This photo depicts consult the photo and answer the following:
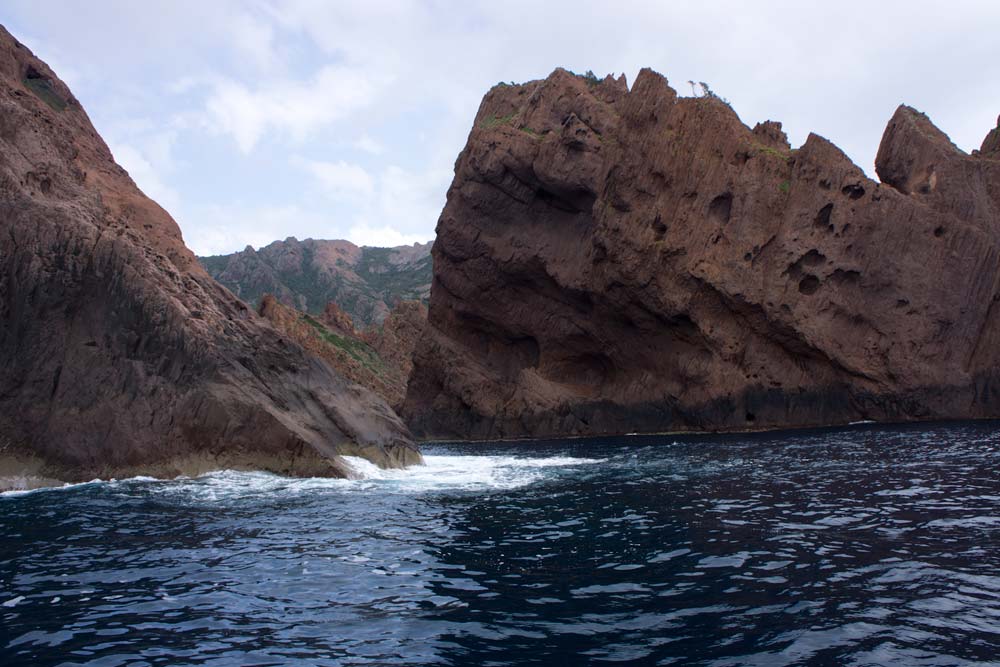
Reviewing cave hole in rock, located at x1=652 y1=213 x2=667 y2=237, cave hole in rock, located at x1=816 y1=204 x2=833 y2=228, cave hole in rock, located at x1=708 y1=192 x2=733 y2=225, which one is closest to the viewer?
cave hole in rock, located at x1=816 y1=204 x2=833 y2=228

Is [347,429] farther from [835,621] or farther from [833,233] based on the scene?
[833,233]

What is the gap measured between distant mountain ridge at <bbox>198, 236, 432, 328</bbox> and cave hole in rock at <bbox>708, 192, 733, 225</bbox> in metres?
88.5

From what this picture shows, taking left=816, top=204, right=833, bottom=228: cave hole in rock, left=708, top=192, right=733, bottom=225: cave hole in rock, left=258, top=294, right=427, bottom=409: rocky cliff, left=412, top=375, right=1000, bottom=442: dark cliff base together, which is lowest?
left=412, top=375, right=1000, bottom=442: dark cliff base

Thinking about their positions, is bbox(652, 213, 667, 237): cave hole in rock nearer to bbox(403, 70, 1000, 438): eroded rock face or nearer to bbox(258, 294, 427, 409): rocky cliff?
bbox(403, 70, 1000, 438): eroded rock face

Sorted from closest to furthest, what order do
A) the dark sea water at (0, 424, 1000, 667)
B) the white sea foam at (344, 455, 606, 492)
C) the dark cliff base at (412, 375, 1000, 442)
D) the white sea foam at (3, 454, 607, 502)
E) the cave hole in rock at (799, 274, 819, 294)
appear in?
the dark sea water at (0, 424, 1000, 667)
the white sea foam at (3, 454, 607, 502)
the white sea foam at (344, 455, 606, 492)
the dark cliff base at (412, 375, 1000, 442)
the cave hole in rock at (799, 274, 819, 294)

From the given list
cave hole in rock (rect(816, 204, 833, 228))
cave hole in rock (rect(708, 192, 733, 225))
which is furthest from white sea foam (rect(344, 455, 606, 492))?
cave hole in rock (rect(816, 204, 833, 228))

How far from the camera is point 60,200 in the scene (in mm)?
24766

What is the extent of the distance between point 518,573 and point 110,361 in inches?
673

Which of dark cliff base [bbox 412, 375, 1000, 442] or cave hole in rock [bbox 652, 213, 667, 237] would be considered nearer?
dark cliff base [bbox 412, 375, 1000, 442]

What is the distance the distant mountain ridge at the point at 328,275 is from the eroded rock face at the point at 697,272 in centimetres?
7654

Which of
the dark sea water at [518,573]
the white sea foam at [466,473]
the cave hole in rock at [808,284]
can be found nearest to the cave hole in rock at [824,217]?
the cave hole in rock at [808,284]

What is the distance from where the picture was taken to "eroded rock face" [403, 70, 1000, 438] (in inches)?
1670

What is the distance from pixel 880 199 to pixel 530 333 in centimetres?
2414

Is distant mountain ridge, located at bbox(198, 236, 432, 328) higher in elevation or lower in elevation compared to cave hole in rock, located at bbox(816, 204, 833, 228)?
higher
